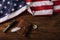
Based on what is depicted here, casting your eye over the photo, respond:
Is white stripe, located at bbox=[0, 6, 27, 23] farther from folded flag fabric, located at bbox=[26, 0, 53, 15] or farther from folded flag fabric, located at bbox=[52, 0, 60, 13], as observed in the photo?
folded flag fabric, located at bbox=[52, 0, 60, 13]

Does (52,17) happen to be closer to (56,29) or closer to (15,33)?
(56,29)

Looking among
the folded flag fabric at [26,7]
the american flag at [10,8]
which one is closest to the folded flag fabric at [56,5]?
the folded flag fabric at [26,7]

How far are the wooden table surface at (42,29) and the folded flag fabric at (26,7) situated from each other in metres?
0.07

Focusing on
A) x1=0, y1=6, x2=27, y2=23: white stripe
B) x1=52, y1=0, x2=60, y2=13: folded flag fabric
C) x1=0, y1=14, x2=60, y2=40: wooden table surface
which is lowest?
x1=0, y1=14, x2=60, y2=40: wooden table surface

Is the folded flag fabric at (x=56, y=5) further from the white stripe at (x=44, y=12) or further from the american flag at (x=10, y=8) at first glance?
the american flag at (x=10, y=8)

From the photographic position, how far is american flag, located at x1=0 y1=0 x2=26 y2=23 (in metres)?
1.99

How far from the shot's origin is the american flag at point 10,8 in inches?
78.4

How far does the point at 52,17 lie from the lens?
2.12 m

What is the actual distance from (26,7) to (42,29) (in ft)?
1.09

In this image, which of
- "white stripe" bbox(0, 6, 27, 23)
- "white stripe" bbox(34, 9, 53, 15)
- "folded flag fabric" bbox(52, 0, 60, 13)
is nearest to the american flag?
"white stripe" bbox(0, 6, 27, 23)

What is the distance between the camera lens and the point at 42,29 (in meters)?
2.07

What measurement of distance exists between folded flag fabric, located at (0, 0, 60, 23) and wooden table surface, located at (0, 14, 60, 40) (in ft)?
0.23

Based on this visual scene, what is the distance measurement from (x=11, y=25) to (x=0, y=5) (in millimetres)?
270

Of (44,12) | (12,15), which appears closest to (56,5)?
(44,12)
